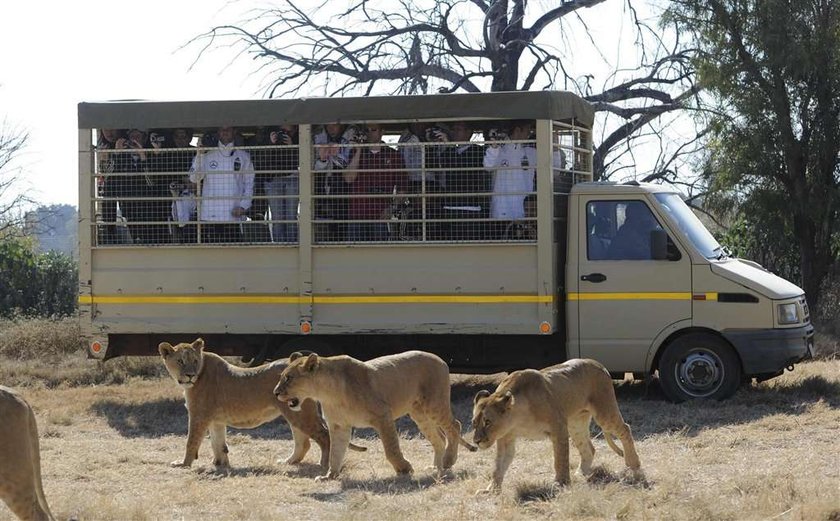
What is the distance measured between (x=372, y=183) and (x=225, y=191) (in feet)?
4.77

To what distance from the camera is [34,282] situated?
2305 centimetres

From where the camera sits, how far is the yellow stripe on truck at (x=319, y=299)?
12.0 m

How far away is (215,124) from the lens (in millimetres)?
12516

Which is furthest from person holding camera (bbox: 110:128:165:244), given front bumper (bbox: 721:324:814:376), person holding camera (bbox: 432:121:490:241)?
front bumper (bbox: 721:324:814:376)

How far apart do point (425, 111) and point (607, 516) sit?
5803 mm

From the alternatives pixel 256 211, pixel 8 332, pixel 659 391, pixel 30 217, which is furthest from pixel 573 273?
pixel 30 217

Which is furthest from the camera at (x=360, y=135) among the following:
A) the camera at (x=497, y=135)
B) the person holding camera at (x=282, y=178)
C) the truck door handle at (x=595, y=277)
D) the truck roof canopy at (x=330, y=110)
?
the truck door handle at (x=595, y=277)

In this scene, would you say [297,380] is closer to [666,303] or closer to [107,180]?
[666,303]

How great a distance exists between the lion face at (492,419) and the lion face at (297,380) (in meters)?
1.36

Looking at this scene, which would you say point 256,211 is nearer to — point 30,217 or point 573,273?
point 573,273

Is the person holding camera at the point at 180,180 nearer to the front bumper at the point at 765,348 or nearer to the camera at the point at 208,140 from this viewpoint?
the camera at the point at 208,140

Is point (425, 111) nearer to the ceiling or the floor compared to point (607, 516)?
nearer to the ceiling

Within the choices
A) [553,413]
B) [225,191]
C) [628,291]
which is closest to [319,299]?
[225,191]

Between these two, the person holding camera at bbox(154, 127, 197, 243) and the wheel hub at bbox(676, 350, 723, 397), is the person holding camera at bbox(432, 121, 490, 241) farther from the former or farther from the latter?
the person holding camera at bbox(154, 127, 197, 243)
